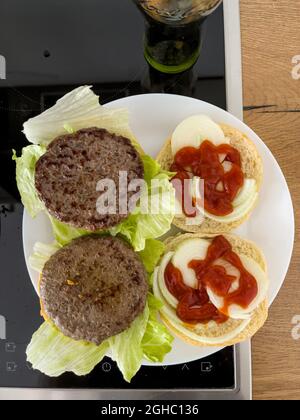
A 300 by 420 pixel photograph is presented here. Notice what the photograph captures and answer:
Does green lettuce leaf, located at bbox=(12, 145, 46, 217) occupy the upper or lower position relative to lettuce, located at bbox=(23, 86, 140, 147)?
lower

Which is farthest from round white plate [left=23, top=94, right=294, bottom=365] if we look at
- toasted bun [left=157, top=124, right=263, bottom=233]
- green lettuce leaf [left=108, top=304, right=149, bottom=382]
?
green lettuce leaf [left=108, top=304, right=149, bottom=382]

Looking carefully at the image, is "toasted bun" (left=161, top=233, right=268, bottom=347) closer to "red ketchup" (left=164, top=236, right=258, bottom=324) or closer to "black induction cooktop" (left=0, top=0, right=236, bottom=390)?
"red ketchup" (left=164, top=236, right=258, bottom=324)

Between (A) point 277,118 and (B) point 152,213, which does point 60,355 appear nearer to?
(B) point 152,213

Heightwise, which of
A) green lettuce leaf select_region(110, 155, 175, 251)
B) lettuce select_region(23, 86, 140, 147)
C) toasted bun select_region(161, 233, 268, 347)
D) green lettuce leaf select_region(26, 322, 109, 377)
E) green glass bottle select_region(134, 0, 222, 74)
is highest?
green glass bottle select_region(134, 0, 222, 74)

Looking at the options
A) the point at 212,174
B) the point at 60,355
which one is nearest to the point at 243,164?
the point at 212,174

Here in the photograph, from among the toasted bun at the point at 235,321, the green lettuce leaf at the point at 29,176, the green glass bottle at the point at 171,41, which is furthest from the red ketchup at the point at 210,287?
the green glass bottle at the point at 171,41

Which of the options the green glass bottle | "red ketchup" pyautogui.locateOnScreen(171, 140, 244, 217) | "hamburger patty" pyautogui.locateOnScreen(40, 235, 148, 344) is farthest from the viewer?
the green glass bottle
